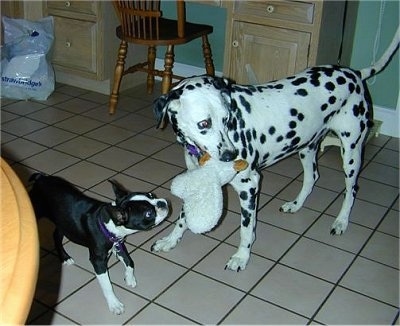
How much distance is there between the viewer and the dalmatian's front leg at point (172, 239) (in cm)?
233

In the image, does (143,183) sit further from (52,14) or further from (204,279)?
(52,14)

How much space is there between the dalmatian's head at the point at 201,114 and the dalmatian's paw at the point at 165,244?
1.86 feet

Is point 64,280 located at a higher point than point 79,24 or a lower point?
lower

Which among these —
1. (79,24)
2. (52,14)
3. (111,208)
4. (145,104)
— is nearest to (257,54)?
(145,104)

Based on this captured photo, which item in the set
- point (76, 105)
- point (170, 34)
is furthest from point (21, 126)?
point (170, 34)

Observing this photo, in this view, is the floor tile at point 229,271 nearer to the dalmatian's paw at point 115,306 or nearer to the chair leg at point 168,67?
the dalmatian's paw at point 115,306

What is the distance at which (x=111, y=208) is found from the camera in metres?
1.83

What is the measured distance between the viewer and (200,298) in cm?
205

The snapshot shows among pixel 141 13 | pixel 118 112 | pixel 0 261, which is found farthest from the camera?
pixel 118 112

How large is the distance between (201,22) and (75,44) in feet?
3.08

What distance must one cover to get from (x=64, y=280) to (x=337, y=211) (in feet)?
4.48

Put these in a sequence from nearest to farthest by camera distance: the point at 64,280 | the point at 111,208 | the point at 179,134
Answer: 1. the point at 111,208
2. the point at 179,134
3. the point at 64,280

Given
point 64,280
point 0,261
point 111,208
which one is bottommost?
point 64,280

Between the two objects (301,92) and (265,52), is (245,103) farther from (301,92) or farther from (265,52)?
(265,52)
